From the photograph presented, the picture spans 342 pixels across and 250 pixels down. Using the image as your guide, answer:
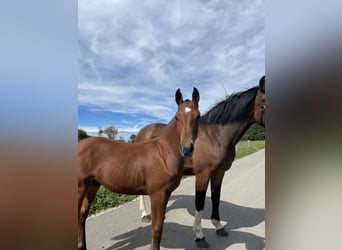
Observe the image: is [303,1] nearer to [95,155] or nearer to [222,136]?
[95,155]

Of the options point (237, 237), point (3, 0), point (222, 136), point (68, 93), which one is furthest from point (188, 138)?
point (237, 237)

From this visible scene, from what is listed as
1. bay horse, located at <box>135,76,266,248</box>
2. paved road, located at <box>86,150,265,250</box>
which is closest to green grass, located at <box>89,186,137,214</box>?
paved road, located at <box>86,150,265,250</box>

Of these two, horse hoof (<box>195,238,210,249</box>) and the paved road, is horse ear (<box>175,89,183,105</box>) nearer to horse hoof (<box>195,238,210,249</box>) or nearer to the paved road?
the paved road

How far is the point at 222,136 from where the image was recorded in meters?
2.79

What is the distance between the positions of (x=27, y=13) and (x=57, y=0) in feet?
0.28

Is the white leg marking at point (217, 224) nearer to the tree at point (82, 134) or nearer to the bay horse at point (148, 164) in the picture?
the bay horse at point (148, 164)

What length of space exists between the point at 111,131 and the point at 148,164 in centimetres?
48

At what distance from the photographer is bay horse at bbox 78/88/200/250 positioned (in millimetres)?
1936

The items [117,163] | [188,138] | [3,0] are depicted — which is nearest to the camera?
[3,0]

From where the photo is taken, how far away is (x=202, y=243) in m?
2.62

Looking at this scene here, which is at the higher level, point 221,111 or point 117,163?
point 221,111

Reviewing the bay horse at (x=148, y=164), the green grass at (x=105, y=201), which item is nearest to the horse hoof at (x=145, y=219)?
the green grass at (x=105, y=201)

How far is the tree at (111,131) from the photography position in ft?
6.93

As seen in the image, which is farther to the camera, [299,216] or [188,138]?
[188,138]
